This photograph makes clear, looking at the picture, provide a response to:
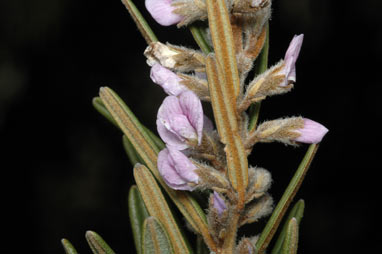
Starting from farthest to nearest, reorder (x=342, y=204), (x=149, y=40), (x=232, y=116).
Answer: (x=342, y=204) → (x=149, y=40) → (x=232, y=116)

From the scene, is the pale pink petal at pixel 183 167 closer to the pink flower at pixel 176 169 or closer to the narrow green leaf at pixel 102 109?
the pink flower at pixel 176 169

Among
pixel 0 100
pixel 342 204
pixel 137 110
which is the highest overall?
pixel 0 100

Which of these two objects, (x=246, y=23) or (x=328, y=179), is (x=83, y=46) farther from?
(x=246, y=23)

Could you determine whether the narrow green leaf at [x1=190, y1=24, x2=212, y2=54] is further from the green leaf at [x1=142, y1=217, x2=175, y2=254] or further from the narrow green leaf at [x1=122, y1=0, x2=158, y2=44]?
the green leaf at [x1=142, y1=217, x2=175, y2=254]

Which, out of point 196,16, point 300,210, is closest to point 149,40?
point 196,16

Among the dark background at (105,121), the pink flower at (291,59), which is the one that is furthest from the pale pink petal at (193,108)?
the dark background at (105,121)

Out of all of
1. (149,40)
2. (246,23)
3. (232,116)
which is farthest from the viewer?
(149,40)

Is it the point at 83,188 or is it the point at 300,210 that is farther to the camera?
the point at 83,188

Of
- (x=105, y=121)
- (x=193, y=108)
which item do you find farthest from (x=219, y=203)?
(x=105, y=121)
